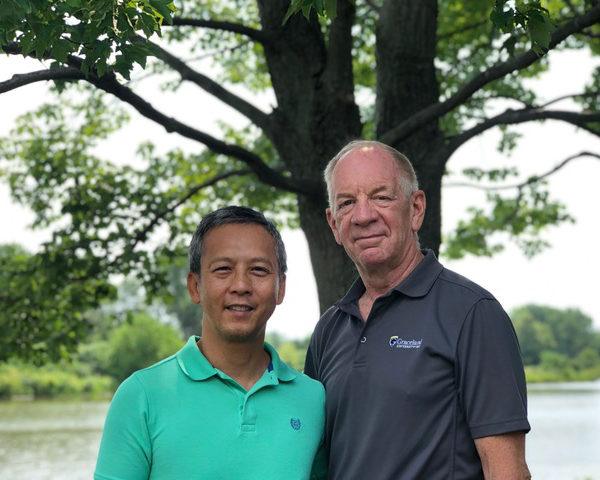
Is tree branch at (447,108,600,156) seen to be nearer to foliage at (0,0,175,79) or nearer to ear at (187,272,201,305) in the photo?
foliage at (0,0,175,79)

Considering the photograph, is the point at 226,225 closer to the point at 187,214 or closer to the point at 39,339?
the point at 39,339

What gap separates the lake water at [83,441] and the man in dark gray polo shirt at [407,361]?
58.0ft

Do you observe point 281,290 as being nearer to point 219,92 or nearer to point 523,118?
point 523,118

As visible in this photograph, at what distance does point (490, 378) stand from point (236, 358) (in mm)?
837

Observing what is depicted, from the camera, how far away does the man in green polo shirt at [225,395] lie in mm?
2920

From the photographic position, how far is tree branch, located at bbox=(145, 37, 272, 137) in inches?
307

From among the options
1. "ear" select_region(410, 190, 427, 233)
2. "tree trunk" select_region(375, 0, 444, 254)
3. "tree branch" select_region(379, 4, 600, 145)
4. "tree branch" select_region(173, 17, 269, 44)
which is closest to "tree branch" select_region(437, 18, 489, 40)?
"tree trunk" select_region(375, 0, 444, 254)

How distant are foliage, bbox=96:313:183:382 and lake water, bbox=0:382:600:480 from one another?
10.2m

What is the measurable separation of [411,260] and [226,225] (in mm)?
823

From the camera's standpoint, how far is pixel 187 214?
11875 mm

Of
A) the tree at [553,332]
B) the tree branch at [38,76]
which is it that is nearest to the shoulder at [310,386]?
the tree branch at [38,76]

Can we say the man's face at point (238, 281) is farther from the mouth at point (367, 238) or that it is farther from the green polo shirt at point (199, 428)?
the mouth at point (367, 238)

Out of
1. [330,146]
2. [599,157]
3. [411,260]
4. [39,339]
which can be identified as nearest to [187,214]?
[39,339]

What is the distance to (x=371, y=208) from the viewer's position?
3549 mm
